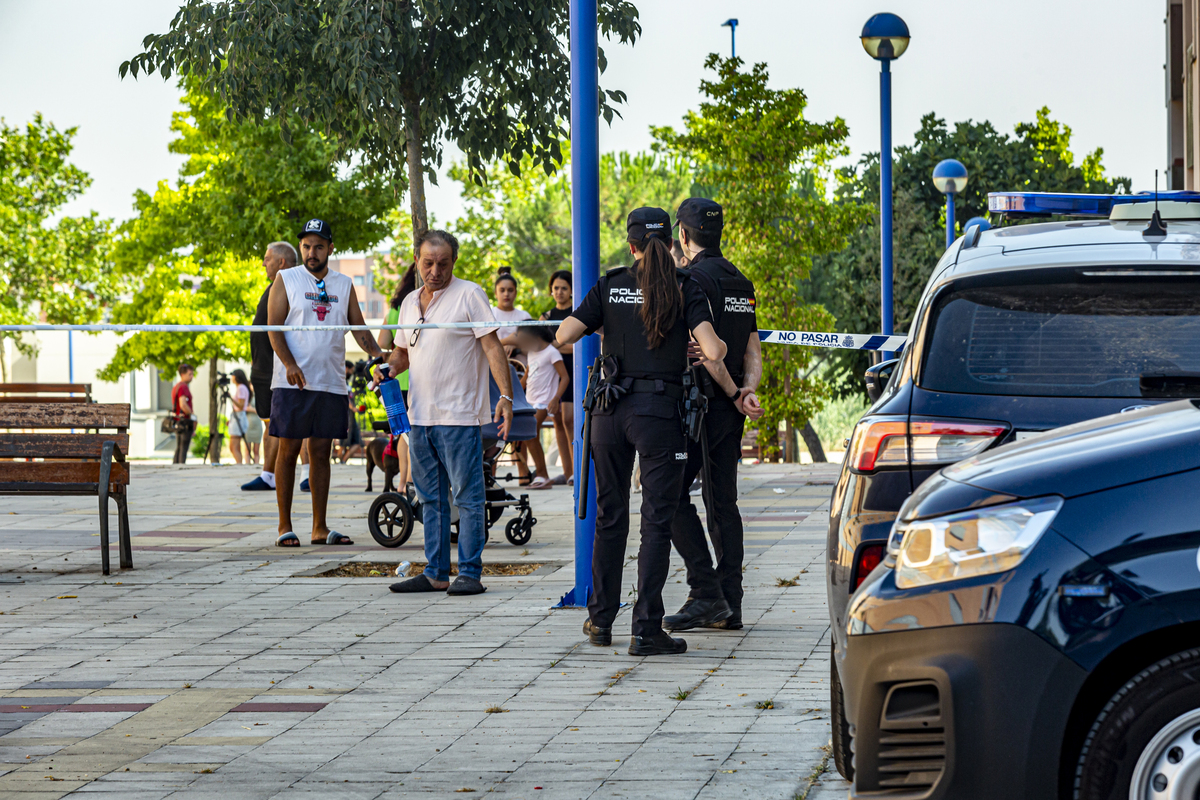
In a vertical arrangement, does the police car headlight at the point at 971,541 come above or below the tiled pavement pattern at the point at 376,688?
above

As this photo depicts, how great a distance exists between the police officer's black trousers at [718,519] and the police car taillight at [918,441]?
8.65 feet

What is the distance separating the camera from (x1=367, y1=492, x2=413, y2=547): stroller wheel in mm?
9828

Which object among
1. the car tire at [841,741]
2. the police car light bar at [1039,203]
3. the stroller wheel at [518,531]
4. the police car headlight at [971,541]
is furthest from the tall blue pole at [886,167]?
the police car headlight at [971,541]

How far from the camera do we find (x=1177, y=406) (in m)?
3.45

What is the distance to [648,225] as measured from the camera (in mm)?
6492

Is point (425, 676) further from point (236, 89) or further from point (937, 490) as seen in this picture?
point (236, 89)

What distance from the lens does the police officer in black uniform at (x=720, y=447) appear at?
22.4 feet

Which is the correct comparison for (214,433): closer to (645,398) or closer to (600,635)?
(600,635)

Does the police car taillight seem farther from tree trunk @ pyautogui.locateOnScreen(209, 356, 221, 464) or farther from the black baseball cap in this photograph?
tree trunk @ pyautogui.locateOnScreen(209, 356, 221, 464)

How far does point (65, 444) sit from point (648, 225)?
430 centimetres

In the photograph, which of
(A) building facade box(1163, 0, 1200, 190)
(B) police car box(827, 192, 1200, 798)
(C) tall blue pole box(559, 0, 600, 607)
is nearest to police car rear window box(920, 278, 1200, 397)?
(B) police car box(827, 192, 1200, 798)

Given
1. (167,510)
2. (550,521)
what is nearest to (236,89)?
(167,510)

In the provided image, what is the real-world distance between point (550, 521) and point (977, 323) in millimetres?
7558

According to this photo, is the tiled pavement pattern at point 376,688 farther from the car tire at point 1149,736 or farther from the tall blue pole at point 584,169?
the car tire at point 1149,736
